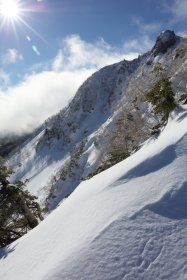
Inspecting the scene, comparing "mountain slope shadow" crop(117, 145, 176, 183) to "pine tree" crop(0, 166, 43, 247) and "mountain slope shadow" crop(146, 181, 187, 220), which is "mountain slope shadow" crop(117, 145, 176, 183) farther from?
"pine tree" crop(0, 166, 43, 247)

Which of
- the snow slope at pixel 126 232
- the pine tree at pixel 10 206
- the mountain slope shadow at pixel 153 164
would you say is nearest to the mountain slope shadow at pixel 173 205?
the snow slope at pixel 126 232

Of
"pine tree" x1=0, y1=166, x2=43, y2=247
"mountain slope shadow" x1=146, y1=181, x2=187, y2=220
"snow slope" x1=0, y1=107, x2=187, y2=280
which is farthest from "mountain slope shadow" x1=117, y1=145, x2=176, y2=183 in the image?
"pine tree" x1=0, y1=166, x2=43, y2=247

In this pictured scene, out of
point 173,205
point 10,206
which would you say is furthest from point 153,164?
point 10,206

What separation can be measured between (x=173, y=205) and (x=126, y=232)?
1326 mm

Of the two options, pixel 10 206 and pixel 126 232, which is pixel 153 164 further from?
pixel 10 206

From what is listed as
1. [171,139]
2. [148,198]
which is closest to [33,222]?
[171,139]

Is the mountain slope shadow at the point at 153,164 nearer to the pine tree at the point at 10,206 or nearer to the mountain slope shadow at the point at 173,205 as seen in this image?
the mountain slope shadow at the point at 173,205

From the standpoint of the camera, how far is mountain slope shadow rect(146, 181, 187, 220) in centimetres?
757

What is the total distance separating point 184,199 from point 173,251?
1654mm

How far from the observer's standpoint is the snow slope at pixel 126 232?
664 centimetres

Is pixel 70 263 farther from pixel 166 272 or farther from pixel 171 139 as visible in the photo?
pixel 171 139

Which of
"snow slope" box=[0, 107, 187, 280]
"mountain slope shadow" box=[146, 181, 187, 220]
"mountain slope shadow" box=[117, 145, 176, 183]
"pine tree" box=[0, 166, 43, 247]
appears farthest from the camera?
"pine tree" box=[0, 166, 43, 247]

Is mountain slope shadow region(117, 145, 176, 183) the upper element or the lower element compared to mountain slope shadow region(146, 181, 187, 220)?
upper

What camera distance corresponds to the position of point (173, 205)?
25.8ft
